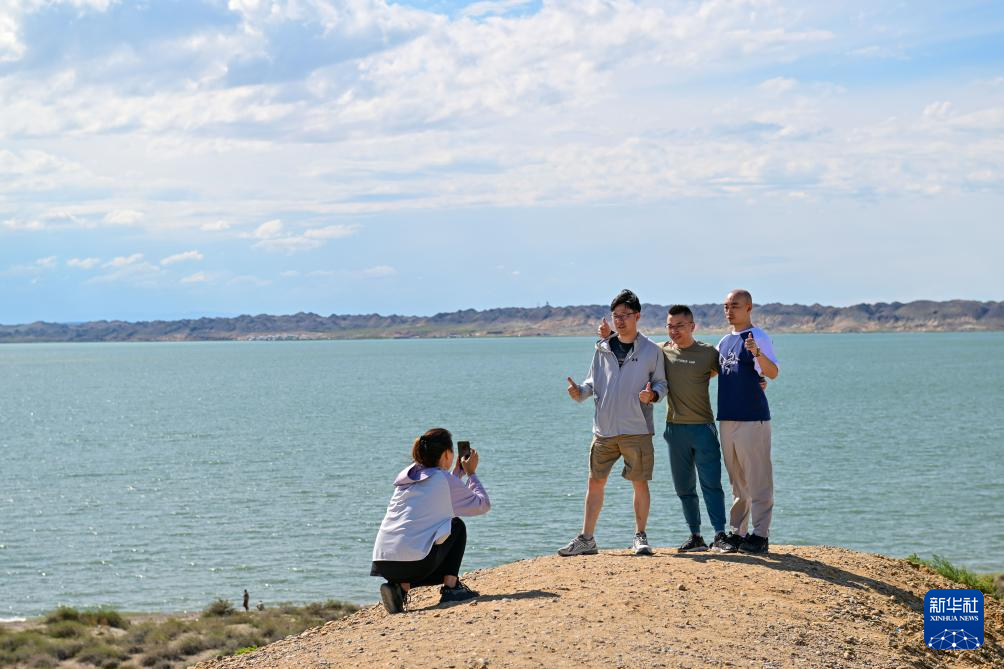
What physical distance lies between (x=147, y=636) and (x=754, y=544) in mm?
10436

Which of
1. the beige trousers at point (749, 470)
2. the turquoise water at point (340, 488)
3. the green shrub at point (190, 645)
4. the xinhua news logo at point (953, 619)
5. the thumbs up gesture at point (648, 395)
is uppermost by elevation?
the thumbs up gesture at point (648, 395)

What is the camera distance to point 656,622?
7.66m

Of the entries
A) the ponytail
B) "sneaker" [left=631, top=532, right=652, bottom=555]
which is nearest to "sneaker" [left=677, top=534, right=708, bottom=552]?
"sneaker" [left=631, top=532, right=652, bottom=555]

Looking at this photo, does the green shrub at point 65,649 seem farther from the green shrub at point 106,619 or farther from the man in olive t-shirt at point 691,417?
the man in olive t-shirt at point 691,417

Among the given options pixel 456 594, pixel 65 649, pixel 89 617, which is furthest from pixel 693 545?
pixel 89 617

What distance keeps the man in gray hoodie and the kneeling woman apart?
1.43m

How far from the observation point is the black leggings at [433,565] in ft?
27.6

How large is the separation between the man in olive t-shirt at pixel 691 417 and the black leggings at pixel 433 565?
218 centimetres

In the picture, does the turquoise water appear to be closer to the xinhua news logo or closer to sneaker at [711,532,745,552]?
sneaker at [711,532,745,552]

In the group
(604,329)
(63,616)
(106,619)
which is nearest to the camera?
(604,329)

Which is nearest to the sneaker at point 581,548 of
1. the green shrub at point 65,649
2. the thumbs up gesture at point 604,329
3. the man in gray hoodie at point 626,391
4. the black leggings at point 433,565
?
the man in gray hoodie at point 626,391

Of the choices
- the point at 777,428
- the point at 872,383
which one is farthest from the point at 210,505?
the point at 872,383

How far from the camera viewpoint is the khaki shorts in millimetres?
9438

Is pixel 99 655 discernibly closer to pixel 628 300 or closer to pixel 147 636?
pixel 147 636
